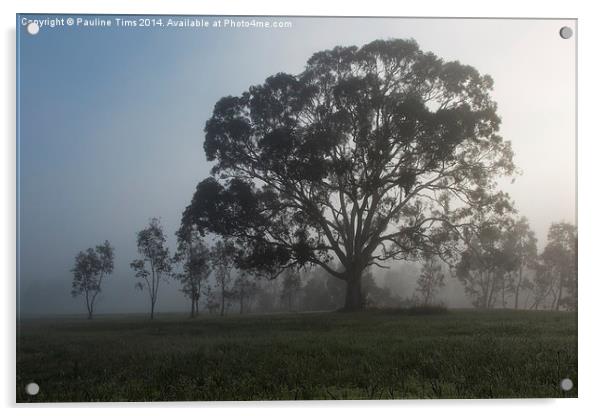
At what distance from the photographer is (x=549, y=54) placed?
21.5 feet

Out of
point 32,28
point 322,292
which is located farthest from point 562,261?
point 32,28

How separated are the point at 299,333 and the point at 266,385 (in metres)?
0.64

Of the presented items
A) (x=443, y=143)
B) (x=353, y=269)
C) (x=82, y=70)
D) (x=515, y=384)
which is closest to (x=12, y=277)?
(x=82, y=70)

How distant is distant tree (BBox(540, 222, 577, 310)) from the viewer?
646 centimetres

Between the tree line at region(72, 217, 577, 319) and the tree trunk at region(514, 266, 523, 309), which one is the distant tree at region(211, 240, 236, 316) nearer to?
Result: the tree line at region(72, 217, 577, 319)

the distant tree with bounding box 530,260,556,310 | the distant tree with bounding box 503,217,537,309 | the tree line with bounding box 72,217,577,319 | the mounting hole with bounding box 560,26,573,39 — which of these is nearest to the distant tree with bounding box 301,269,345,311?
the tree line with bounding box 72,217,577,319

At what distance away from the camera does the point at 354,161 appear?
21.9 ft

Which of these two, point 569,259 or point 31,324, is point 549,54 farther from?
point 31,324

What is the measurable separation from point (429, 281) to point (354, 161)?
1.51 m

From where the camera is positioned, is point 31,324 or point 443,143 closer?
point 31,324

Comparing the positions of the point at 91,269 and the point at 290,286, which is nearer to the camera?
the point at 91,269

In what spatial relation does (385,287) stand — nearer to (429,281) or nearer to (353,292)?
(353,292)

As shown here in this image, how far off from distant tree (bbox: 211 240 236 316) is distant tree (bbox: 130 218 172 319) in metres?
0.48
